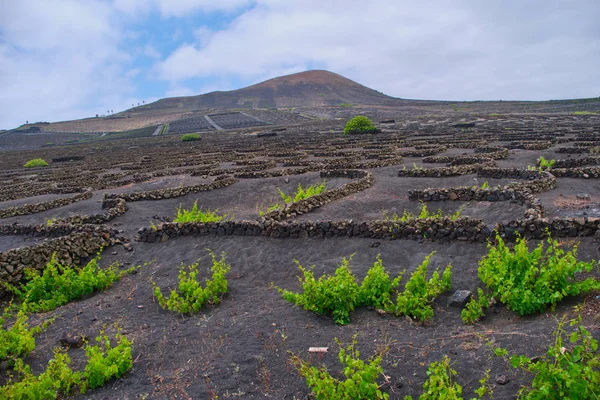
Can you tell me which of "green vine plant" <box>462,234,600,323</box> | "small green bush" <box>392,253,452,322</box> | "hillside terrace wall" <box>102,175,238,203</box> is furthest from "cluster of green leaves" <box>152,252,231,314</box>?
"hillside terrace wall" <box>102,175,238,203</box>

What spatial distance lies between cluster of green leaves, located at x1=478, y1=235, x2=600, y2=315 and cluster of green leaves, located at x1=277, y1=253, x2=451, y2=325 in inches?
35.3

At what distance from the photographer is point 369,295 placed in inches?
298

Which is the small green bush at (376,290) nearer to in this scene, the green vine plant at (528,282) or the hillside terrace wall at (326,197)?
the green vine plant at (528,282)

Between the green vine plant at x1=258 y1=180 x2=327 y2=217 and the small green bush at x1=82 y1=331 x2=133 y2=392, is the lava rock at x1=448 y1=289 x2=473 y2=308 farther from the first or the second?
the green vine plant at x1=258 y1=180 x2=327 y2=217

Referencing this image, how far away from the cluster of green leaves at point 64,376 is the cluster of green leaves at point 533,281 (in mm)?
5937

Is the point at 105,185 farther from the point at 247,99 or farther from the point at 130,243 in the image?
the point at 247,99

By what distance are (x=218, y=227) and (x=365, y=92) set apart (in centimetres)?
18079

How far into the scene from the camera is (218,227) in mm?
12469

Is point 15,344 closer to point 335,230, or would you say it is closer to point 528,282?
point 335,230

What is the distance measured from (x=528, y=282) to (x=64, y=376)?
6993mm

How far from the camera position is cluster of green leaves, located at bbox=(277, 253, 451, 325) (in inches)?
279

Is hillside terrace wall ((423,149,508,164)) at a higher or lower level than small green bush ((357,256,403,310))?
higher

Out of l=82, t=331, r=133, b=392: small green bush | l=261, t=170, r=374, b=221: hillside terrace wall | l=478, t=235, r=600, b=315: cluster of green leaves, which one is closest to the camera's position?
l=82, t=331, r=133, b=392: small green bush

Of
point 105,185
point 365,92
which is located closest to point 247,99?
point 365,92
